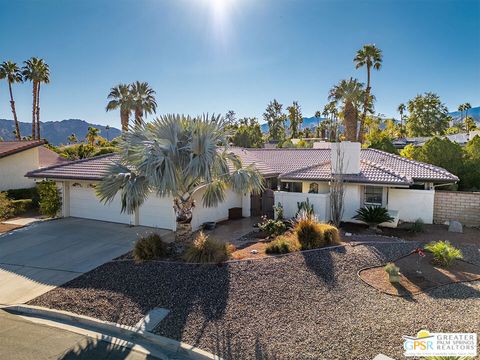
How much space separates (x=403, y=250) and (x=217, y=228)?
8511 millimetres

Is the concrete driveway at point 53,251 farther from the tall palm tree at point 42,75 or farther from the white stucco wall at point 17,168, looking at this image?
the tall palm tree at point 42,75

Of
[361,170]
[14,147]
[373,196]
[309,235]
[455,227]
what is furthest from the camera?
[14,147]

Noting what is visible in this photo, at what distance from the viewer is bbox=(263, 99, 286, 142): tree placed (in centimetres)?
7194

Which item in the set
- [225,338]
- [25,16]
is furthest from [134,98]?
[225,338]

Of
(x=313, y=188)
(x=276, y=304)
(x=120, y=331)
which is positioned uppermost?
(x=313, y=188)

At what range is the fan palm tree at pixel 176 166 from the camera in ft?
32.2

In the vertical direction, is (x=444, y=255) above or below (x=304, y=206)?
below

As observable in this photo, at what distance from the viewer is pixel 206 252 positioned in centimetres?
993

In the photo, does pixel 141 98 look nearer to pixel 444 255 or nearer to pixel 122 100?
pixel 122 100

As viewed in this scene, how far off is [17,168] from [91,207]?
10.9 meters

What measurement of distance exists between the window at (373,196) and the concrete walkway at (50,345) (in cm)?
1347

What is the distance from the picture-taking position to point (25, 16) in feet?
50.2

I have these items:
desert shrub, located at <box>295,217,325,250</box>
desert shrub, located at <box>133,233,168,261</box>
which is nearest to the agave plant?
desert shrub, located at <box>295,217,325,250</box>

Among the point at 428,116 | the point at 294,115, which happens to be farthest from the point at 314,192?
the point at 428,116
